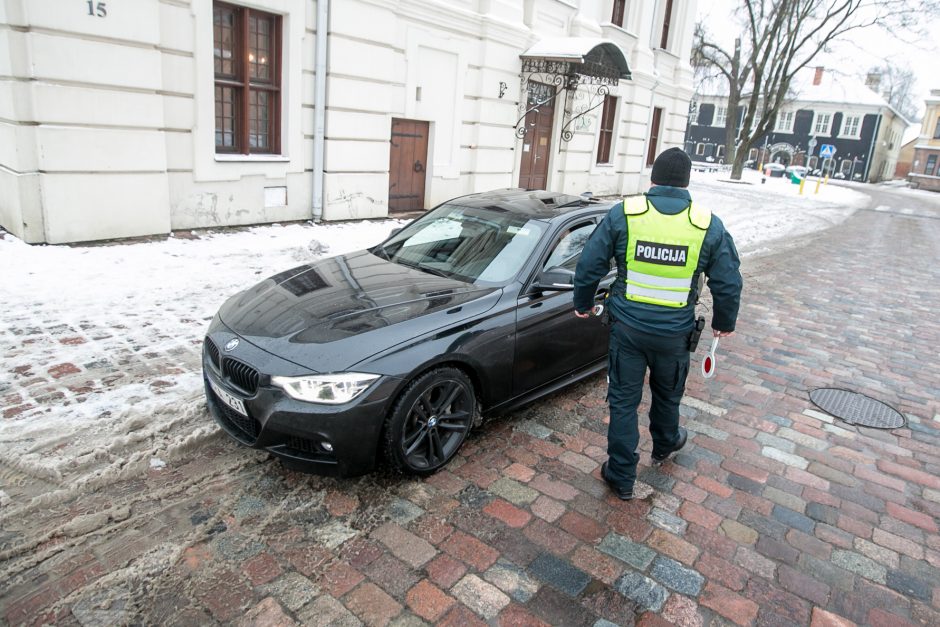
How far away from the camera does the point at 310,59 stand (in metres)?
9.96

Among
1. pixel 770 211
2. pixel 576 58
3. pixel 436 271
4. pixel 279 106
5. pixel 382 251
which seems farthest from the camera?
pixel 770 211

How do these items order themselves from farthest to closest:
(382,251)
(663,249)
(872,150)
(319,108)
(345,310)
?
(872,150) < (319,108) < (382,251) < (345,310) < (663,249)

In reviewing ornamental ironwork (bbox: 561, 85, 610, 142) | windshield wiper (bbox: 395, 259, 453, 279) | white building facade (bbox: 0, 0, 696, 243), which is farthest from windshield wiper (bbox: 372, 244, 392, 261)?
ornamental ironwork (bbox: 561, 85, 610, 142)

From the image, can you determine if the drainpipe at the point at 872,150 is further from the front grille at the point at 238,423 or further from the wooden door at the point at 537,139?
the front grille at the point at 238,423

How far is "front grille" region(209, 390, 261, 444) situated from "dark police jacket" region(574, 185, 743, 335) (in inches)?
78.1

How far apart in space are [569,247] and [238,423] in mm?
2568

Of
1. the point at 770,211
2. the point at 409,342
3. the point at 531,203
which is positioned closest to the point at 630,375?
the point at 409,342

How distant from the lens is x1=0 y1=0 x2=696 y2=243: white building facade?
7.30 meters

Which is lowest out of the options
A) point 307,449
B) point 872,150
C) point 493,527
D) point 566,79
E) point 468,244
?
point 493,527

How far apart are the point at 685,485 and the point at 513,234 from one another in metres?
2.04

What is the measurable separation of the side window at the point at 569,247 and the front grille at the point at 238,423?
84.4 inches

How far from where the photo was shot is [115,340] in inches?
202

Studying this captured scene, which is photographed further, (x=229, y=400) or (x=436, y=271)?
(x=436, y=271)

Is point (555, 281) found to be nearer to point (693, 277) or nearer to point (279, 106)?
point (693, 277)
